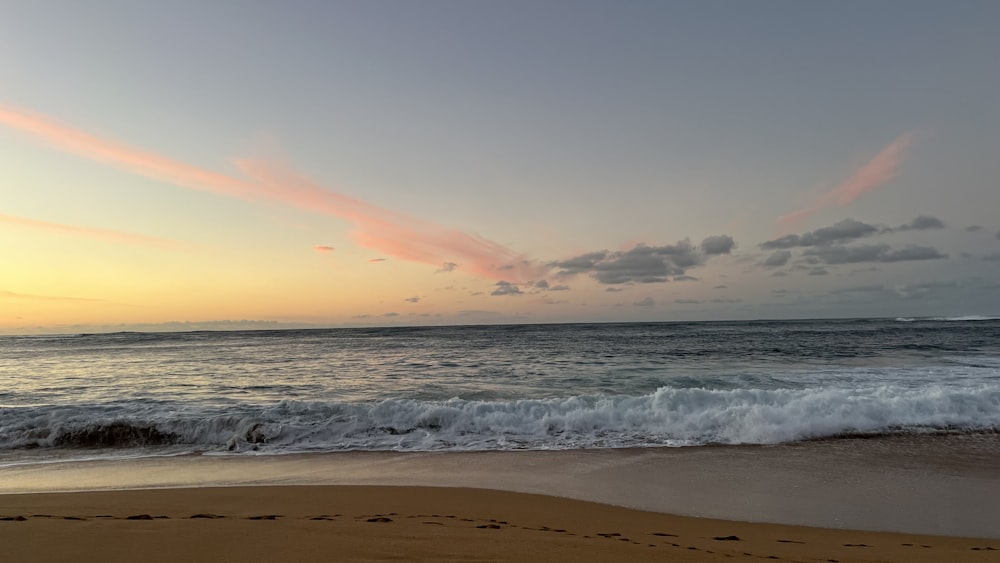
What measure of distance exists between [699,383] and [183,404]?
17210 millimetres

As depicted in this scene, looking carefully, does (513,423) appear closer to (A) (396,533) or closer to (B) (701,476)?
(B) (701,476)

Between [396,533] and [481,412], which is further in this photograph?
[481,412]

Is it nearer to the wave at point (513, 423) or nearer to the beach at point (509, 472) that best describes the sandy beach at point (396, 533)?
the beach at point (509, 472)

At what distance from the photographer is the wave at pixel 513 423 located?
10.8 metres

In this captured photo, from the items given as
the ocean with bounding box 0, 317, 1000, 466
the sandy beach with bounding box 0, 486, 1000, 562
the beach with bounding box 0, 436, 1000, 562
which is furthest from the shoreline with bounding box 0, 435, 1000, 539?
the ocean with bounding box 0, 317, 1000, 466

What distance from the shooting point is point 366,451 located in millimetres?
10195

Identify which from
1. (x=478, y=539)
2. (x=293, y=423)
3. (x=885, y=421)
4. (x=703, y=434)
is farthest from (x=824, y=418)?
(x=293, y=423)

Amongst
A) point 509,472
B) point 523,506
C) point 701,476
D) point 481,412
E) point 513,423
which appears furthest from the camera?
point 481,412

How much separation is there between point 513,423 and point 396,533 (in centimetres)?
706

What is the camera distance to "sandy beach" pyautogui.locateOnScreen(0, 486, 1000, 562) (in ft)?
15.1

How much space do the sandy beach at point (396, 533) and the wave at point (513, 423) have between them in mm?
3937

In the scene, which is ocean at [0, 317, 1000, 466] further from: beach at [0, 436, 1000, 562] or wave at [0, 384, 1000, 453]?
beach at [0, 436, 1000, 562]

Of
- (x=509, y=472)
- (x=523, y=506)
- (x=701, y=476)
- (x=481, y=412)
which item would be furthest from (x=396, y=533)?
(x=481, y=412)

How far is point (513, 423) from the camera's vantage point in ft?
39.4
